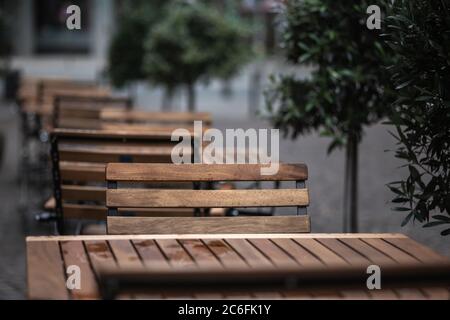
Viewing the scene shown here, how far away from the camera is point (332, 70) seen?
6.23 m

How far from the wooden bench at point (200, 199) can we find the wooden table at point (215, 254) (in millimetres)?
262

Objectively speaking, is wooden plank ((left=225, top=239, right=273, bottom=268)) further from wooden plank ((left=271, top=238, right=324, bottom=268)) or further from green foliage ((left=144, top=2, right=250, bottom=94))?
green foliage ((left=144, top=2, right=250, bottom=94))

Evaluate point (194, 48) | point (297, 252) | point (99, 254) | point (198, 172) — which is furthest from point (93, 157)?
point (194, 48)

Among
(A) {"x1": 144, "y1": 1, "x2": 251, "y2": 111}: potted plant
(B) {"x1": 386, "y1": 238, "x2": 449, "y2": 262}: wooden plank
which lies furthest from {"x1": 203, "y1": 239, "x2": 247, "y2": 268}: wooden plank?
(A) {"x1": 144, "y1": 1, "x2": 251, "y2": 111}: potted plant

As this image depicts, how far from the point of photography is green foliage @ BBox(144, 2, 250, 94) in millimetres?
14578

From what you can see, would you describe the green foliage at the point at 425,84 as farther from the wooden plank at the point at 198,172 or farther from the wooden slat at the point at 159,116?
the wooden slat at the point at 159,116

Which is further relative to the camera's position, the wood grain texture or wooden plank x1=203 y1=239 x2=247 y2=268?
the wood grain texture

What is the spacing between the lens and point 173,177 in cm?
401

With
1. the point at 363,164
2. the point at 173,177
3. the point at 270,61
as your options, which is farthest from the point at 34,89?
the point at 270,61

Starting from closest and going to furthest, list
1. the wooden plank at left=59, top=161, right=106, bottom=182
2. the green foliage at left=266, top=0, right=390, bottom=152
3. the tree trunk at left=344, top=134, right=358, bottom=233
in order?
the wooden plank at left=59, top=161, right=106, bottom=182
the green foliage at left=266, top=0, right=390, bottom=152
the tree trunk at left=344, top=134, right=358, bottom=233

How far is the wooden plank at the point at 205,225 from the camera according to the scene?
12.6 feet

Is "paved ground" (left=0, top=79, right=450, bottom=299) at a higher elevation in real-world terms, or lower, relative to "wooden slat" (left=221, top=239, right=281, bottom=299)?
lower
